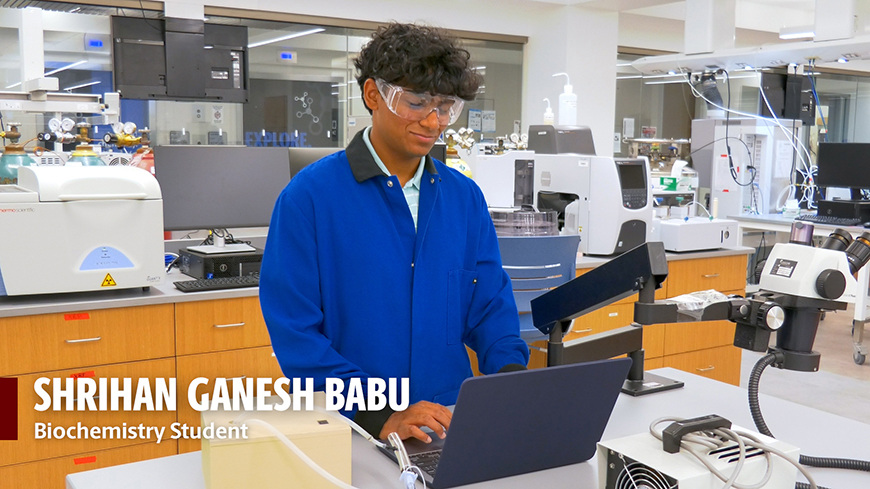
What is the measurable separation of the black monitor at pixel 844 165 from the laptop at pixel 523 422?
5670 mm

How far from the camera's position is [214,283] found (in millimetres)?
2795

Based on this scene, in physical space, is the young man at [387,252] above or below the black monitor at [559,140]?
below

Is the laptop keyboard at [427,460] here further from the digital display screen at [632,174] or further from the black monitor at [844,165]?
the black monitor at [844,165]

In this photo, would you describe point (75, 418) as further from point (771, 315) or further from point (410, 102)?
point (771, 315)

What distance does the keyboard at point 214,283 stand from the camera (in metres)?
2.75

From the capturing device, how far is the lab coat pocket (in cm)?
159

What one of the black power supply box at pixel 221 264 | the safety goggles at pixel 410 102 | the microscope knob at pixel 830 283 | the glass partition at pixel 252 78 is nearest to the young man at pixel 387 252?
the safety goggles at pixel 410 102

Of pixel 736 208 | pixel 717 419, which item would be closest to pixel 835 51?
pixel 736 208

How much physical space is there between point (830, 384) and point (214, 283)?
11.8 feet

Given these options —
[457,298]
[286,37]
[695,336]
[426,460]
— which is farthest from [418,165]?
[286,37]

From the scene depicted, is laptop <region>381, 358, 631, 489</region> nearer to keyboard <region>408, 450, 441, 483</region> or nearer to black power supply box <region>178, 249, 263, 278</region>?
keyboard <region>408, 450, 441, 483</region>

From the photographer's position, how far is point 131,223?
257cm

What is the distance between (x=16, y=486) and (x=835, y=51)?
14.2ft

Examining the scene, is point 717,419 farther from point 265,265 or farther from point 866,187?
point 866,187
